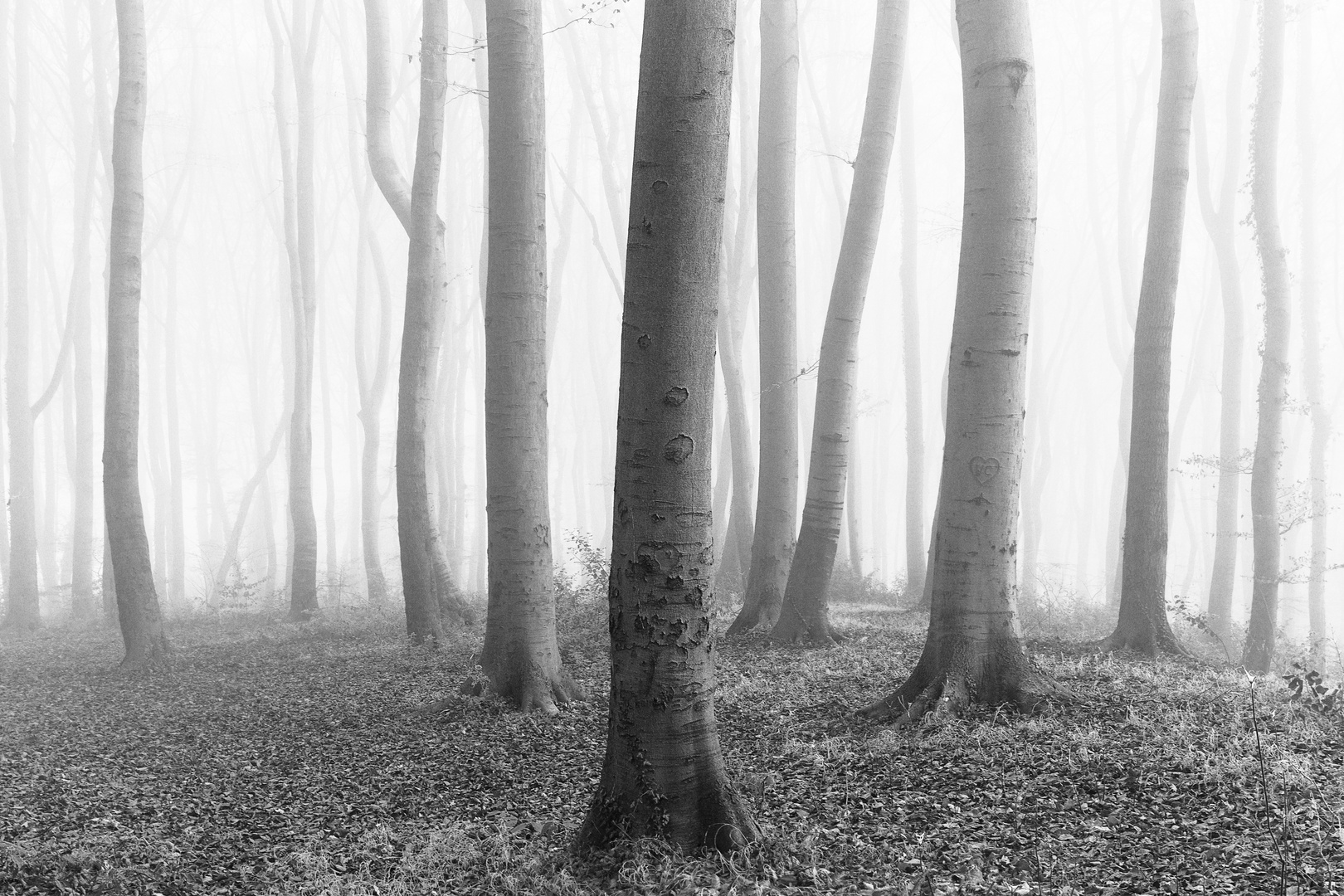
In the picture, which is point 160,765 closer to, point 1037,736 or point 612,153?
point 1037,736

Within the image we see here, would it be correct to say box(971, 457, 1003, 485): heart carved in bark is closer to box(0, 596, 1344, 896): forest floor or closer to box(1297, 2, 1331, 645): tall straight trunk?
box(0, 596, 1344, 896): forest floor

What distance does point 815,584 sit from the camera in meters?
9.28

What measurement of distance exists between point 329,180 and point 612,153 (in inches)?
565

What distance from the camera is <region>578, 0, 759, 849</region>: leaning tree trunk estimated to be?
3801 millimetres

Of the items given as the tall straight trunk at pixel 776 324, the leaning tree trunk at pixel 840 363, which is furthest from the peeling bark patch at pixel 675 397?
the tall straight trunk at pixel 776 324

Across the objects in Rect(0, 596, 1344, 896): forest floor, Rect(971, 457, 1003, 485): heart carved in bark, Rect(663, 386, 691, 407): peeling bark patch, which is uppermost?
Rect(663, 386, 691, 407): peeling bark patch

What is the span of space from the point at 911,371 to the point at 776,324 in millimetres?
8069

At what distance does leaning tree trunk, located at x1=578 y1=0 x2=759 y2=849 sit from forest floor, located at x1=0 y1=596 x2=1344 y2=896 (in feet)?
0.84

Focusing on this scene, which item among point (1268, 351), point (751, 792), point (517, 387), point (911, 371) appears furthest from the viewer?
point (911, 371)

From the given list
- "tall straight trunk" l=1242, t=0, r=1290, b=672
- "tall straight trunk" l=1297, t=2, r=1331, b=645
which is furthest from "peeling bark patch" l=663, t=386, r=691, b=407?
"tall straight trunk" l=1297, t=2, r=1331, b=645

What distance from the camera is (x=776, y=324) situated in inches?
419

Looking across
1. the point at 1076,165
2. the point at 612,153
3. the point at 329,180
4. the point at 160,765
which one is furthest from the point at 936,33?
the point at 160,765

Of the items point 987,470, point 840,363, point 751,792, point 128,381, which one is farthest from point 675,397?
point 128,381

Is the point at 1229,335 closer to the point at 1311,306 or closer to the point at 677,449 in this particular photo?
the point at 1311,306
